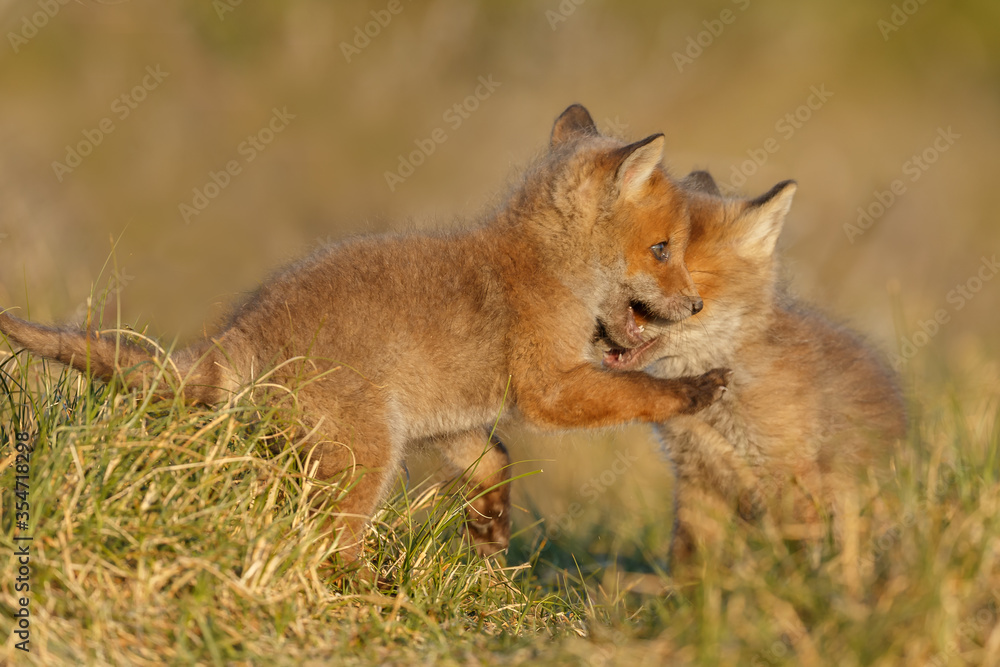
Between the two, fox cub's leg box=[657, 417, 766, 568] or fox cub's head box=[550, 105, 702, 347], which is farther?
fox cub's leg box=[657, 417, 766, 568]

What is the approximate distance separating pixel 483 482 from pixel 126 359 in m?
1.86

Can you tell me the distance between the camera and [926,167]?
14539 millimetres

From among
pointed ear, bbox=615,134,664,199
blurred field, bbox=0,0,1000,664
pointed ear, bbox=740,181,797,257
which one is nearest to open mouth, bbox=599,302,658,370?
pointed ear, bbox=615,134,664,199

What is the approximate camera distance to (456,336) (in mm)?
4156

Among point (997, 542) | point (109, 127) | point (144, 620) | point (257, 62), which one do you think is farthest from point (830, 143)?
point (144, 620)

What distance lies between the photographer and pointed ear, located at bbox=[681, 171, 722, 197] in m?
5.43

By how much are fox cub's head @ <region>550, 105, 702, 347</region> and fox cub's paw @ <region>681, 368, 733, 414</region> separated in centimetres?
33

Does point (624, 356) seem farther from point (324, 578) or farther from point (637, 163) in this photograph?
point (324, 578)

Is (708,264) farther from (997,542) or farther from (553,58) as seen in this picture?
(553,58)

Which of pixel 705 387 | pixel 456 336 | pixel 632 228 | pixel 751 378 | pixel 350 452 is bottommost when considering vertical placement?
pixel 350 452

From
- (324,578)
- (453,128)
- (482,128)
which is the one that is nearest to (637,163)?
(324,578)

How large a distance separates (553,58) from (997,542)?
13078 mm

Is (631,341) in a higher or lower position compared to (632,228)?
lower

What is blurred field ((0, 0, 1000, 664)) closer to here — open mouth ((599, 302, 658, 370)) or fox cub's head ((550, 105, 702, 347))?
open mouth ((599, 302, 658, 370))
